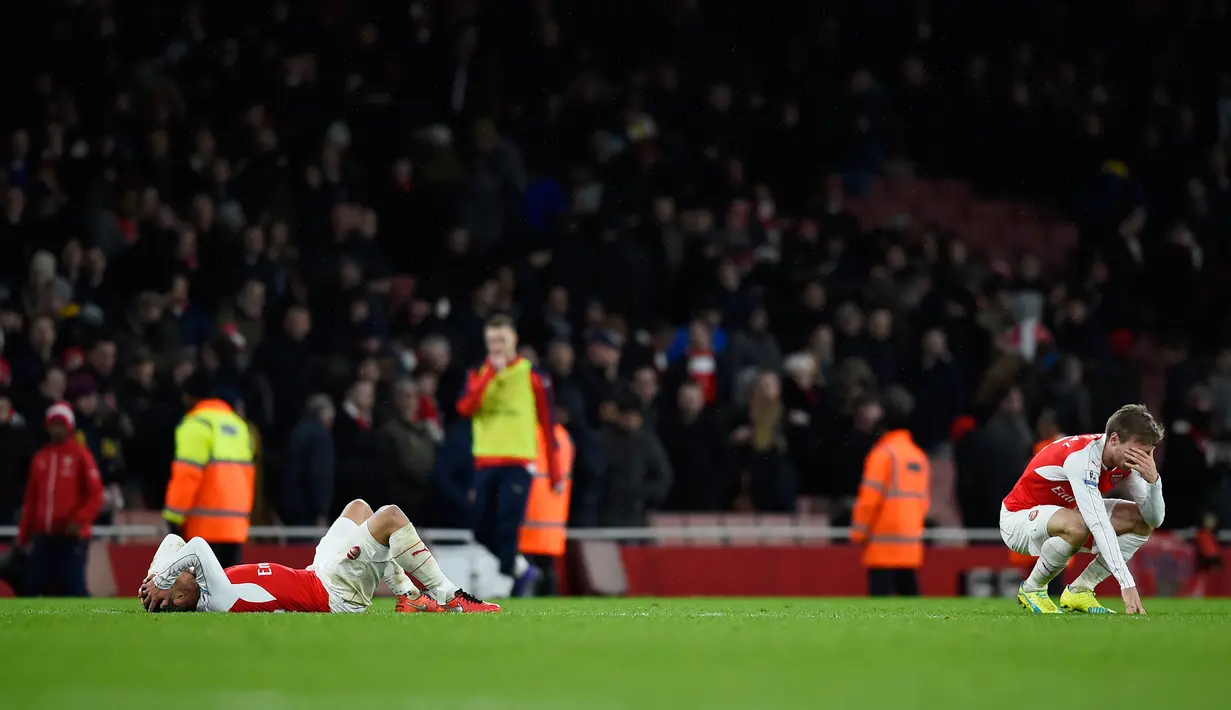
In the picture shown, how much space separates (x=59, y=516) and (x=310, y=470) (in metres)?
2.37

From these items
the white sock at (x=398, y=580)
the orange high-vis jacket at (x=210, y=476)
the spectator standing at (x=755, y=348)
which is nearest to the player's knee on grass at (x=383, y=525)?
the white sock at (x=398, y=580)

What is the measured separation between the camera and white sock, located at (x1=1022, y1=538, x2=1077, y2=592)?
1166 centimetres

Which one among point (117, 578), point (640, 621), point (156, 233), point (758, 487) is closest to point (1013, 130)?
point (758, 487)

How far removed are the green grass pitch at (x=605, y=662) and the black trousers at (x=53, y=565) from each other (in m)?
5.18

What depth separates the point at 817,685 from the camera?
266 inches

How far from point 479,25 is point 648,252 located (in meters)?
5.36

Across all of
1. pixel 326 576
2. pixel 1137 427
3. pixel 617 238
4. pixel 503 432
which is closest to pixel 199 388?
pixel 503 432

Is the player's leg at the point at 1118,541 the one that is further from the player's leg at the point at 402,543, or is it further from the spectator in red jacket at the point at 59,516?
the spectator in red jacket at the point at 59,516

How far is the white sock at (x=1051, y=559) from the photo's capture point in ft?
38.2

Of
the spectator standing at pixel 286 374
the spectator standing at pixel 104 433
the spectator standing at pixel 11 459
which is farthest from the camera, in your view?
the spectator standing at pixel 286 374

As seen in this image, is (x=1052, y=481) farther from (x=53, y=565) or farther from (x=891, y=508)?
(x=53, y=565)

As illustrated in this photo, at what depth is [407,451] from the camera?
1822cm

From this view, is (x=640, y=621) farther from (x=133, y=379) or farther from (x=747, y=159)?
(x=747, y=159)

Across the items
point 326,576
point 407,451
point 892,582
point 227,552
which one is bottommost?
point 892,582
